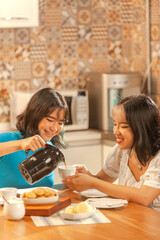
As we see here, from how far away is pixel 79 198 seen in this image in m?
2.15

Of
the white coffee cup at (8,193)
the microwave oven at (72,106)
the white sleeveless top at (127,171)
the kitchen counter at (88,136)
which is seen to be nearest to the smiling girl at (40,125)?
the white sleeveless top at (127,171)

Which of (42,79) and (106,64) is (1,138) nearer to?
(42,79)

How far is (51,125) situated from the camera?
240 centimetres

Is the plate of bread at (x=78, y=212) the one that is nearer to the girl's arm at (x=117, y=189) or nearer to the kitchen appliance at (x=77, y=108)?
the girl's arm at (x=117, y=189)

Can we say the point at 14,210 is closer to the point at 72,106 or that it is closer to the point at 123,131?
the point at 123,131

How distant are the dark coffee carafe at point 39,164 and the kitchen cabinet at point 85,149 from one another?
73.2 inches

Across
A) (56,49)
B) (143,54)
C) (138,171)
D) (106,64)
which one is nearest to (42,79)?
(56,49)

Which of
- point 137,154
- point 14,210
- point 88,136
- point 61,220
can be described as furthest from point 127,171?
point 88,136

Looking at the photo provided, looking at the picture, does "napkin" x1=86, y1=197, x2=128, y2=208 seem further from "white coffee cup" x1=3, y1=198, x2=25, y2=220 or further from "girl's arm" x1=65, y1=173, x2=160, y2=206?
"white coffee cup" x1=3, y1=198, x2=25, y2=220

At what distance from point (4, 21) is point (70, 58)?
131cm

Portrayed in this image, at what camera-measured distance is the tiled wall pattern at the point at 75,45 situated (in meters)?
4.23

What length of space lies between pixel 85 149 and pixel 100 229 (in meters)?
2.27

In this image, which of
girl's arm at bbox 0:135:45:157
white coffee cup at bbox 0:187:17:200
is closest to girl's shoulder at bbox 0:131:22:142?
girl's arm at bbox 0:135:45:157

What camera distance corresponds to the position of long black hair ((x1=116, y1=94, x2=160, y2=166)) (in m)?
2.19
